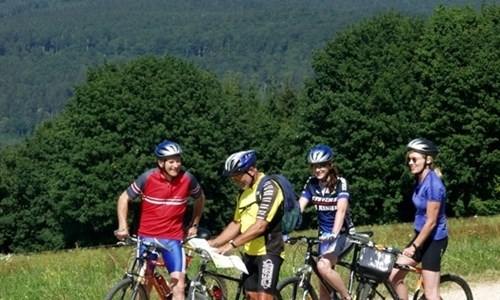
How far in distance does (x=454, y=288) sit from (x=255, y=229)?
8.45 ft

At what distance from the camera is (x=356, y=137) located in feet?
141

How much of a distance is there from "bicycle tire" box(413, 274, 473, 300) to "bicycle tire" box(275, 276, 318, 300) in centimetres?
132

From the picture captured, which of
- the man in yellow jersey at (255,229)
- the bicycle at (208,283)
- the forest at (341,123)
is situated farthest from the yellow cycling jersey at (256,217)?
the forest at (341,123)

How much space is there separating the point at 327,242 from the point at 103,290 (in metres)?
3.75

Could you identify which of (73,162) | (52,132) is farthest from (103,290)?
(52,132)

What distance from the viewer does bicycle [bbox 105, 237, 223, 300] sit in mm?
8461

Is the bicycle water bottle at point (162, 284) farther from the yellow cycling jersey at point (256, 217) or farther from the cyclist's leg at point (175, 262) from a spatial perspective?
the yellow cycling jersey at point (256, 217)

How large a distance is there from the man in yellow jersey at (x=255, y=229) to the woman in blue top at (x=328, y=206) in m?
0.72

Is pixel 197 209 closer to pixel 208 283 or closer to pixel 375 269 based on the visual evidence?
pixel 208 283

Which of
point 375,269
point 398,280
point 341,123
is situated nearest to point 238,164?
point 375,269

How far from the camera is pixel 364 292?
8.90 metres

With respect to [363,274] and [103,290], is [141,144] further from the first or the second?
[363,274]

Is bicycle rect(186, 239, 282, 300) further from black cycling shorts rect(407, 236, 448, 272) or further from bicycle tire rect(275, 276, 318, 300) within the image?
black cycling shorts rect(407, 236, 448, 272)

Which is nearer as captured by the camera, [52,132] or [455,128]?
[455,128]
